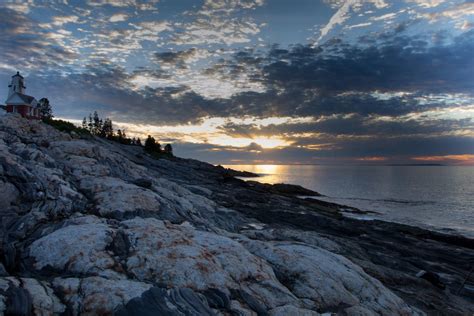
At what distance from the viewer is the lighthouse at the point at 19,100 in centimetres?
6700

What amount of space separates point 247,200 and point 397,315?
38.3m

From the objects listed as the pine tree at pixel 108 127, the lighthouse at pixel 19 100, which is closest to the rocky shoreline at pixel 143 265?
the lighthouse at pixel 19 100

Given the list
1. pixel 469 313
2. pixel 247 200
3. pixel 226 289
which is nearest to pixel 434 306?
pixel 469 313

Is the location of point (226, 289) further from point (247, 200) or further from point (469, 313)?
point (247, 200)

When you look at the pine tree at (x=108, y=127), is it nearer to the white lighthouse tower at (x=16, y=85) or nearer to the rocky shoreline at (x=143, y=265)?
the white lighthouse tower at (x=16, y=85)

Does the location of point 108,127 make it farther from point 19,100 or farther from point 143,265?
point 143,265

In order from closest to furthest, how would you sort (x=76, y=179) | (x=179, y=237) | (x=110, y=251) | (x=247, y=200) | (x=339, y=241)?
(x=110, y=251) < (x=179, y=237) < (x=76, y=179) < (x=339, y=241) < (x=247, y=200)

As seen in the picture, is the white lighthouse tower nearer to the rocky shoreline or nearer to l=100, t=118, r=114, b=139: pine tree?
the rocky shoreline

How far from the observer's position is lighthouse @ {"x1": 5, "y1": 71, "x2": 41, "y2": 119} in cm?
6700

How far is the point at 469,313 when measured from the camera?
72.1ft

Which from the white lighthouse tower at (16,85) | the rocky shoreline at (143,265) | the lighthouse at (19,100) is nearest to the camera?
the rocky shoreline at (143,265)

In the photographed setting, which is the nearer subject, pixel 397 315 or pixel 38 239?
pixel 38 239

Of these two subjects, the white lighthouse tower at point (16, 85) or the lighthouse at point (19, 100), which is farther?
the white lighthouse tower at point (16, 85)

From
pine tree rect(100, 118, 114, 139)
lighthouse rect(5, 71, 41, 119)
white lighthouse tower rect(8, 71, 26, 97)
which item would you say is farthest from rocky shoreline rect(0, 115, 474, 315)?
pine tree rect(100, 118, 114, 139)
